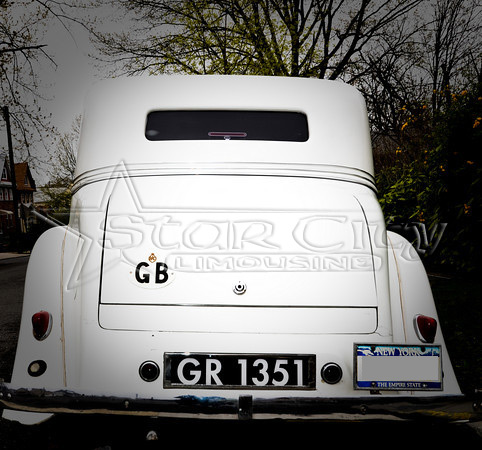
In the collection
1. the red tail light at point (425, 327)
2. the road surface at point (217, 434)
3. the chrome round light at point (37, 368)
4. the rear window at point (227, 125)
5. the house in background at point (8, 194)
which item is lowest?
the road surface at point (217, 434)

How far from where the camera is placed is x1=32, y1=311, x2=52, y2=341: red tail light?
2.70 m

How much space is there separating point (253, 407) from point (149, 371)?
1.99 ft

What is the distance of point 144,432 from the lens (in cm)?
256

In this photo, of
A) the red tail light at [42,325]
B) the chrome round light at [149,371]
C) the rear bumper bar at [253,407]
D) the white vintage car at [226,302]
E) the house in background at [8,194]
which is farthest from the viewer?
the house in background at [8,194]

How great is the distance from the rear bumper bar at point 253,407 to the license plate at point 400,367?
8.3 inches

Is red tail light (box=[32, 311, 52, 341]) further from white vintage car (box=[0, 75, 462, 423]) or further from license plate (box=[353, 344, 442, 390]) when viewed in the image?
license plate (box=[353, 344, 442, 390])

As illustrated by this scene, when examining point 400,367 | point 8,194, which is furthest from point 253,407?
point 8,194

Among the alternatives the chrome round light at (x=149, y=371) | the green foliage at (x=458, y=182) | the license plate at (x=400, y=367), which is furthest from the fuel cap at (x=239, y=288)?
the green foliage at (x=458, y=182)

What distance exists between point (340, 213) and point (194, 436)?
168 cm

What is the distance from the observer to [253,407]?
2.28 metres

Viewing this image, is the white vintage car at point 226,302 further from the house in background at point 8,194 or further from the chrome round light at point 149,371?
the house in background at point 8,194

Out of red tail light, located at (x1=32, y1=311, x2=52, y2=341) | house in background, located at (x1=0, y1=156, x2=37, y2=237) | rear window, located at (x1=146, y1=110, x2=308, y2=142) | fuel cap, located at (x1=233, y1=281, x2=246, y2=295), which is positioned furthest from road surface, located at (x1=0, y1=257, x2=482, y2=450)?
house in background, located at (x1=0, y1=156, x2=37, y2=237)

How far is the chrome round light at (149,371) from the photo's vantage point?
2.59 m

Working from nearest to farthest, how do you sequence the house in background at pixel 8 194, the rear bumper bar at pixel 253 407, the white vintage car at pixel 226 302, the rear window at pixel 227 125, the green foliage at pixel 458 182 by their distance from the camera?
the rear bumper bar at pixel 253 407
the white vintage car at pixel 226 302
the rear window at pixel 227 125
the green foliage at pixel 458 182
the house in background at pixel 8 194
